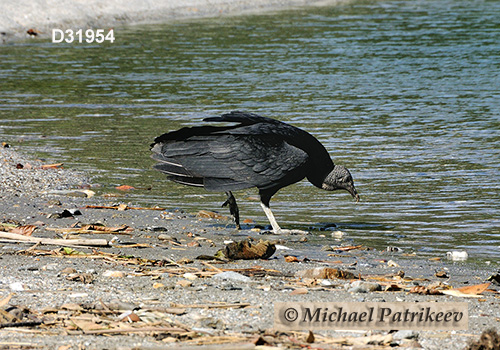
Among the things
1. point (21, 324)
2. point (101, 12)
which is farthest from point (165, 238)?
point (101, 12)

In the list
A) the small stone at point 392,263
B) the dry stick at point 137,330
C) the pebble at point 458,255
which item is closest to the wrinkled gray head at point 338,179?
the pebble at point 458,255

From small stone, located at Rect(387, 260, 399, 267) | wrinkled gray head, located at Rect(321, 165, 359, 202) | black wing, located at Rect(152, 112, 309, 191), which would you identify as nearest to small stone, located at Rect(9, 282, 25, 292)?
black wing, located at Rect(152, 112, 309, 191)

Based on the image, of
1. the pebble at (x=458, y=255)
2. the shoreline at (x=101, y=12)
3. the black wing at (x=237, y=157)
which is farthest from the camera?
the shoreline at (x=101, y=12)

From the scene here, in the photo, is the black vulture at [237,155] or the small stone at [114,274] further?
the black vulture at [237,155]

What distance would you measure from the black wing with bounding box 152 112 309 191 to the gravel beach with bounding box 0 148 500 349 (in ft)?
1.50

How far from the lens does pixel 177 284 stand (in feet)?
15.8

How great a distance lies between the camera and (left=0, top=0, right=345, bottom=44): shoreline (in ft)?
79.6

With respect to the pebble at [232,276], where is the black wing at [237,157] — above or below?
above

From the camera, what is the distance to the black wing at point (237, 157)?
693 cm

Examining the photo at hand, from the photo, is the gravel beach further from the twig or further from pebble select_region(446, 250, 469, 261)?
pebble select_region(446, 250, 469, 261)

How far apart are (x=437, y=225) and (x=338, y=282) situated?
2609mm

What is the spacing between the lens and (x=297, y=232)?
7055mm

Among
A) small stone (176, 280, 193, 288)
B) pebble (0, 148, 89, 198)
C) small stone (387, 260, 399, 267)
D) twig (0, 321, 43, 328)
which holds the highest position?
twig (0, 321, 43, 328)

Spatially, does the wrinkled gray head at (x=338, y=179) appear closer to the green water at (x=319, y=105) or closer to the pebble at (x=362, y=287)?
the green water at (x=319, y=105)
